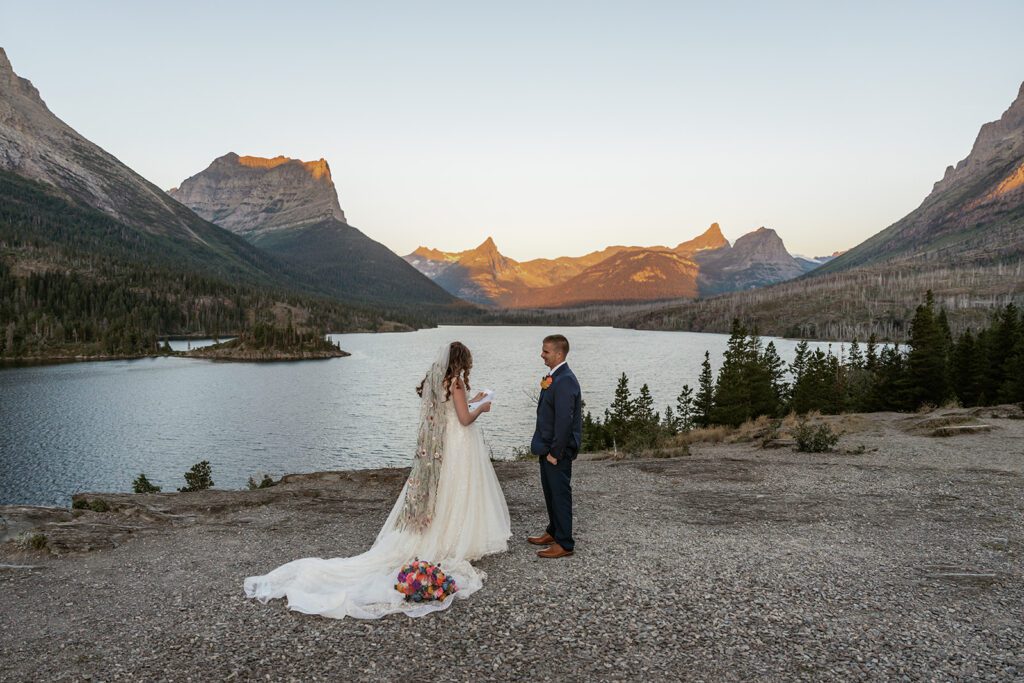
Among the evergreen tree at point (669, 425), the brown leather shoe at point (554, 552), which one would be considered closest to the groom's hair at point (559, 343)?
the brown leather shoe at point (554, 552)

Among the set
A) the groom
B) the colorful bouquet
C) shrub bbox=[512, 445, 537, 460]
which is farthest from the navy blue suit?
shrub bbox=[512, 445, 537, 460]

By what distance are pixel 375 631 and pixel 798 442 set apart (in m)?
20.2

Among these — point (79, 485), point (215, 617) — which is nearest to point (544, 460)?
point (215, 617)

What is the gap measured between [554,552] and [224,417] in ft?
224

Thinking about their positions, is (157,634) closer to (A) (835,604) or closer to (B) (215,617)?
(B) (215,617)

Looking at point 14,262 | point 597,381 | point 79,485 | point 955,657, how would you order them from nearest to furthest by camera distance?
point 955,657
point 79,485
point 597,381
point 14,262

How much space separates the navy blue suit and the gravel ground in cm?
91

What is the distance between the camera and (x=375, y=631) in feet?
26.5

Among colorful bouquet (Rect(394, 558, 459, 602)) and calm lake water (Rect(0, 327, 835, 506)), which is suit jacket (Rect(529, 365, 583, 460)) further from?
calm lake water (Rect(0, 327, 835, 506))

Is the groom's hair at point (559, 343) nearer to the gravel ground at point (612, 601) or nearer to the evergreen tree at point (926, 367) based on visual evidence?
Answer: the gravel ground at point (612, 601)

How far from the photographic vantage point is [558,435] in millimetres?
10117

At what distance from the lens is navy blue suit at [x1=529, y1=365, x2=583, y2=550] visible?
1006cm

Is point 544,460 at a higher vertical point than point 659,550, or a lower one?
higher

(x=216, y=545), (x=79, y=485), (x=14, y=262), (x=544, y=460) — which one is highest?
(x=14, y=262)
